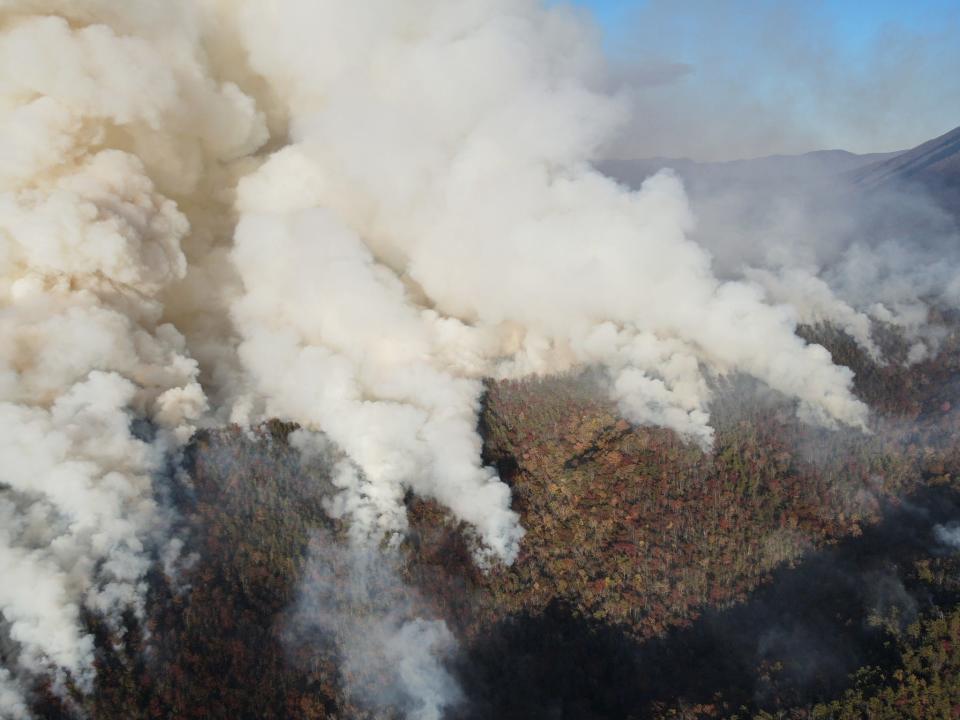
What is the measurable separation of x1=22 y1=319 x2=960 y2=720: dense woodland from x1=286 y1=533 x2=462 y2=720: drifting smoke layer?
52 centimetres

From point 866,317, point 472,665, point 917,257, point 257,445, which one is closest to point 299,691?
point 472,665

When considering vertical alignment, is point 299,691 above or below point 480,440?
below

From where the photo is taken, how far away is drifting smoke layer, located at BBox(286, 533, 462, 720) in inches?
1342

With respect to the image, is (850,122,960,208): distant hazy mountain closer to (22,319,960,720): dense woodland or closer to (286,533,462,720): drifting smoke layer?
(22,319,960,720): dense woodland

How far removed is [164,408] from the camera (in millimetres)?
43062

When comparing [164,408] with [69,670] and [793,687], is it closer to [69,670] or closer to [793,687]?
[69,670]

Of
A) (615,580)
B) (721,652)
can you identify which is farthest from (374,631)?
(721,652)

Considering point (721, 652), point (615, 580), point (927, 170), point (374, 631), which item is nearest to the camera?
point (374, 631)

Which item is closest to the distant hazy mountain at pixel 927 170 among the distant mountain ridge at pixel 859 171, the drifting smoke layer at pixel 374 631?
the distant mountain ridge at pixel 859 171

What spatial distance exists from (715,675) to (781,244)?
59.9 m

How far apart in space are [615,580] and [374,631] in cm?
1534

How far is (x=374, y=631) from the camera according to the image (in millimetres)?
36562

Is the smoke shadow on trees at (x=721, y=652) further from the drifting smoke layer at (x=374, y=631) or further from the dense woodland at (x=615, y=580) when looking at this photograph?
the drifting smoke layer at (x=374, y=631)

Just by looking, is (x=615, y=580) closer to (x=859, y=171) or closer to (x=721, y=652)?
(x=721, y=652)
